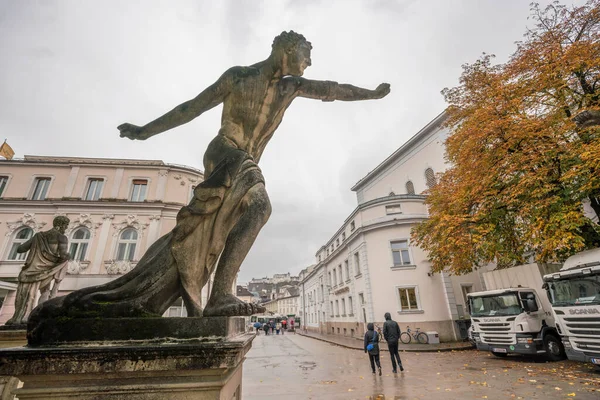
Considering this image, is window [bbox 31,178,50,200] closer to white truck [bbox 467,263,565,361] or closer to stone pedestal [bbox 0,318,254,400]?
stone pedestal [bbox 0,318,254,400]

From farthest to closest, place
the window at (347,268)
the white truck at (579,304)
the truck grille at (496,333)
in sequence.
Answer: the window at (347,268), the truck grille at (496,333), the white truck at (579,304)

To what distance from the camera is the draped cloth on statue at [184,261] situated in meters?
1.38

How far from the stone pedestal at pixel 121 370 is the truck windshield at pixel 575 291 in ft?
33.8

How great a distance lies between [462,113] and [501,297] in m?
7.85

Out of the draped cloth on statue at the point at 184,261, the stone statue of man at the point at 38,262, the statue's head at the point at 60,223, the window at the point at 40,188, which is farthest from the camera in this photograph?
the window at the point at 40,188

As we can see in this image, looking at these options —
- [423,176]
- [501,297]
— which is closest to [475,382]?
[501,297]

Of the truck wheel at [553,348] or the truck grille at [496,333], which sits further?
the truck grille at [496,333]

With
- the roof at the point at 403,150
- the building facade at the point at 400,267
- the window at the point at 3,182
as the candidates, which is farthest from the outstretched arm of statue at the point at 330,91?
the window at the point at 3,182

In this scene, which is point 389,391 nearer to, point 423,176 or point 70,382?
point 70,382

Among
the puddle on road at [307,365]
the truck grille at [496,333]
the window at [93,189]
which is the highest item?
the window at [93,189]

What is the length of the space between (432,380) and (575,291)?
4.75 meters

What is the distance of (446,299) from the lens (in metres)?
17.7

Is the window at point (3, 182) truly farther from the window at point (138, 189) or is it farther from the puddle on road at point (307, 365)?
the puddle on road at point (307, 365)

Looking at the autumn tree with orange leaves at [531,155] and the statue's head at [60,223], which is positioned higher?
the autumn tree with orange leaves at [531,155]
